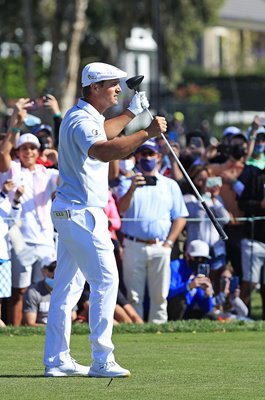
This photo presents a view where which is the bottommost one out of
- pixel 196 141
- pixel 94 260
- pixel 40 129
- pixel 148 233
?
pixel 148 233

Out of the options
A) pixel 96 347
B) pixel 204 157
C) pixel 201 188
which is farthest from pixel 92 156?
pixel 204 157

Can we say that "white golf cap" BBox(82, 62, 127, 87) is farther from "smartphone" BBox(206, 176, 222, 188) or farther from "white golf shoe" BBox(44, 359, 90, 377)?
"smartphone" BBox(206, 176, 222, 188)

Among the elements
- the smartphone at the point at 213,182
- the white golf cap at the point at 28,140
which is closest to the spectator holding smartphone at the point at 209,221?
the smartphone at the point at 213,182

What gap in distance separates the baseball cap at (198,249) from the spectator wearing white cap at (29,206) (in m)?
1.78

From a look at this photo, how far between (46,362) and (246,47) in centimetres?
8200

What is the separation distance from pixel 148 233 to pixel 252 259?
5.10 feet

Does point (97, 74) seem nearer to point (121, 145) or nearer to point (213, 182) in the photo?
point (121, 145)

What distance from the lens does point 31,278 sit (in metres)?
14.5

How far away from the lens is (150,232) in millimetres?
15055

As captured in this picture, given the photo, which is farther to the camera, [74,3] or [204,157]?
[74,3]

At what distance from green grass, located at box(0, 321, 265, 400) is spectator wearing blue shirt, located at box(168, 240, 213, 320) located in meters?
1.06

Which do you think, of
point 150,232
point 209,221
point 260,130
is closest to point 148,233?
point 150,232

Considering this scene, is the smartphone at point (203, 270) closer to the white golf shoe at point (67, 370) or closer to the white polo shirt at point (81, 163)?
the white golf shoe at point (67, 370)

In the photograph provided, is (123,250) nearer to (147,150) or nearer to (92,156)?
(147,150)
